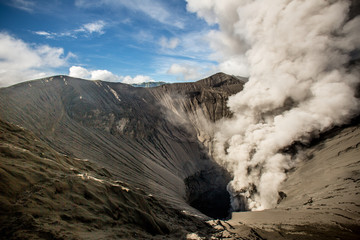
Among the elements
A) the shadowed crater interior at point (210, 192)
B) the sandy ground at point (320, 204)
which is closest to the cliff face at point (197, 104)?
the shadowed crater interior at point (210, 192)

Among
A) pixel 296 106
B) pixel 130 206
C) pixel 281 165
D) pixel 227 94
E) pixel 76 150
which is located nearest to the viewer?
pixel 130 206

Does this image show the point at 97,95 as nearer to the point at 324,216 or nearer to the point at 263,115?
the point at 263,115

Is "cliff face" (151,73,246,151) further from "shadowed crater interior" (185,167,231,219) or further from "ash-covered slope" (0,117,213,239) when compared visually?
"ash-covered slope" (0,117,213,239)

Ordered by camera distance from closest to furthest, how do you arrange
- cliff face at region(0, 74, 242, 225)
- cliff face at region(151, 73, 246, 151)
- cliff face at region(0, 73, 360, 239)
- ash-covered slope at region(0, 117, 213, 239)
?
ash-covered slope at region(0, 117, 213, 239), cliff face at region(0, 73, 360, 239), cliff face at region(0, 74, 242, 225), cliff face at region(151, 73, 246, 151)

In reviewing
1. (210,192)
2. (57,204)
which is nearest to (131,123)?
(210,192)

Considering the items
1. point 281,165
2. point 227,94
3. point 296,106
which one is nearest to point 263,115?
point 296,106

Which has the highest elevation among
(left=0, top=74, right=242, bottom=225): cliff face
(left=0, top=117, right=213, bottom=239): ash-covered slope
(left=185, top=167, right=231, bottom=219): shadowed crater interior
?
(left=0, top=74, right=242, bottom=225): cliff face

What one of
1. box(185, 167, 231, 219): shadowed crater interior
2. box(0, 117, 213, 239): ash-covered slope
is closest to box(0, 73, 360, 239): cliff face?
box(0, 117, 213, 239): ash-covered slope

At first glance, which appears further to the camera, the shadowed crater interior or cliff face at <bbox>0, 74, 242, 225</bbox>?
the shadowed crater interior

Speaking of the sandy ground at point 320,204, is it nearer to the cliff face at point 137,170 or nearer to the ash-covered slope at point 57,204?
the cliff face at point 137,170
